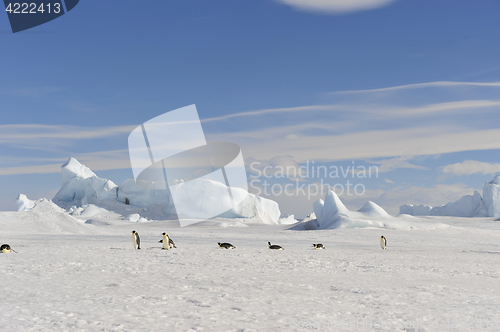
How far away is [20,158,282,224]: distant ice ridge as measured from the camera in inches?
1881

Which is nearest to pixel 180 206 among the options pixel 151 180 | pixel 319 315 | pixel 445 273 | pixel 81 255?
pixel 151 180

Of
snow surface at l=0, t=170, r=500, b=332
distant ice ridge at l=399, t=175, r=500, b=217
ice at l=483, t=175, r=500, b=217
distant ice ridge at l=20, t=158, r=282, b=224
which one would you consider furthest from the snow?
snow surface at l=0, t=170, r=500, b=332

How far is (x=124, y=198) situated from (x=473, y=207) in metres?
42.1

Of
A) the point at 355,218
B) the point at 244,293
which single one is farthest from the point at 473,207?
the point at 244,293

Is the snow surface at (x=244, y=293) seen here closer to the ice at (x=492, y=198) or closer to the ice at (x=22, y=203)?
the ice at (x=492, y=198)

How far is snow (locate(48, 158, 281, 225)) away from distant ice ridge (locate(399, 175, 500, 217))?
17590mm

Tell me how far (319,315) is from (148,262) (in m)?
5.69

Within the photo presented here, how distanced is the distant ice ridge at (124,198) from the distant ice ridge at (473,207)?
17.6 metres

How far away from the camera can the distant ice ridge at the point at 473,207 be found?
1698 inches

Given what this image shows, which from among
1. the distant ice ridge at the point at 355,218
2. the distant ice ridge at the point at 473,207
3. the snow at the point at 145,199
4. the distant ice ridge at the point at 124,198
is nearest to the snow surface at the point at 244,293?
the distant ice ridge at the point at 355,218

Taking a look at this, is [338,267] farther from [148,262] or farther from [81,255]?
[81,255]

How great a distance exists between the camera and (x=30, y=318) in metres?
4.98

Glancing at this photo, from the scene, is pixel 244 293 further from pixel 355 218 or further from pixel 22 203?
pixel 22 203

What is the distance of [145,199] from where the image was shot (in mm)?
55156
